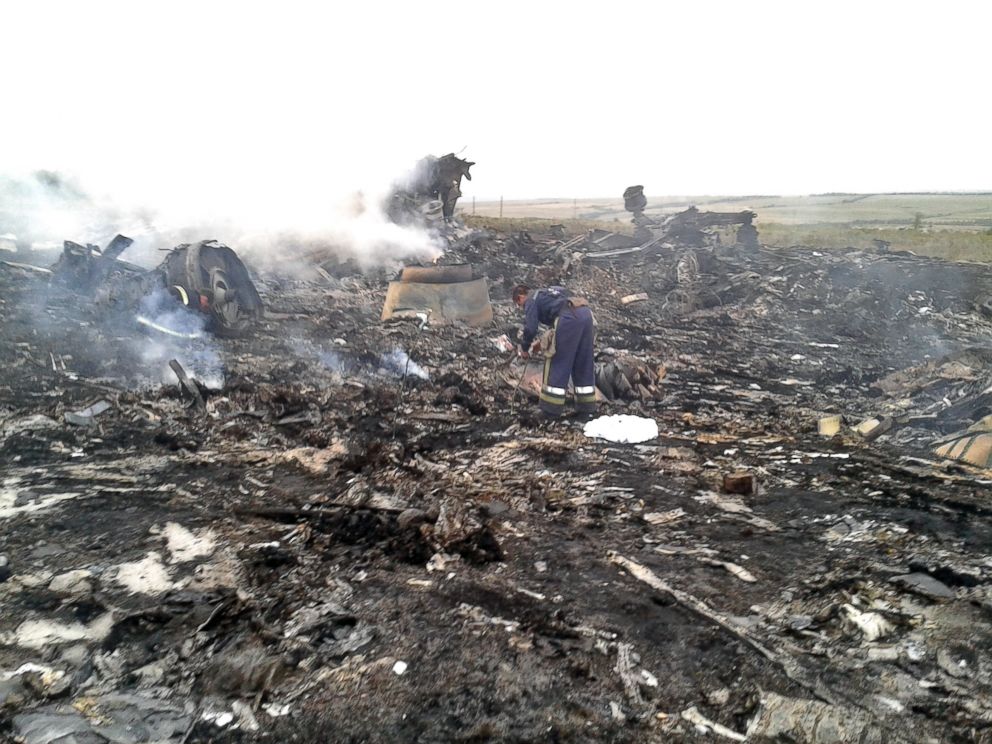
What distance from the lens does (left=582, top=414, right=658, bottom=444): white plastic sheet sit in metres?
A: 5.40

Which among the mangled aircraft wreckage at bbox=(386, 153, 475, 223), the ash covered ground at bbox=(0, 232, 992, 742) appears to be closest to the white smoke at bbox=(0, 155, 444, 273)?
the mangled aircraft wreckage at bbox=(386, 153, 475, 223)

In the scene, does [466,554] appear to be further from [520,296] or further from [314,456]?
[520,296]

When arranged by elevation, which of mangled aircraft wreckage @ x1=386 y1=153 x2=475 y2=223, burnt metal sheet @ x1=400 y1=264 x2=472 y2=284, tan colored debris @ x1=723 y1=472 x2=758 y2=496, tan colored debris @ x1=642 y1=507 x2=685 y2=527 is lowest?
tan colored debris @ x1=642 y1=507 x2=685 y2=527

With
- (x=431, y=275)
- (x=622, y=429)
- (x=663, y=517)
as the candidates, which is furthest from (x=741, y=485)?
(x=431, y=275)

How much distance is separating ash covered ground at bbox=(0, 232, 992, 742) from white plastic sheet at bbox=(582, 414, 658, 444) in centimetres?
13

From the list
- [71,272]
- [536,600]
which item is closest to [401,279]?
[71,272]

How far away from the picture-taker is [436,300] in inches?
376

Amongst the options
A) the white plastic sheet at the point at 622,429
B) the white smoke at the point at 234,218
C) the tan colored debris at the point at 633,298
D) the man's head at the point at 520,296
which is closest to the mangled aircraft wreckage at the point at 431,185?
the white smoke at the point at 234,218

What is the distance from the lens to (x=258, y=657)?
259 centimetres

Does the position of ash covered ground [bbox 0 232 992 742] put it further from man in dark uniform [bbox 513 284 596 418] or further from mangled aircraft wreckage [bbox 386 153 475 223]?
mangled aircraft wreckage [bbox 386 153 475 223]

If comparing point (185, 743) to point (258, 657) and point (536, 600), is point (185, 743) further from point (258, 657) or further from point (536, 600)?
point (536, 600)

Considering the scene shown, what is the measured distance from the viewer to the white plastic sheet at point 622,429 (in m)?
5.40

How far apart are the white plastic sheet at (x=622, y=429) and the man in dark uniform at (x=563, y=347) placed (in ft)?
1.66

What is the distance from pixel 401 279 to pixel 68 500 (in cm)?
628
